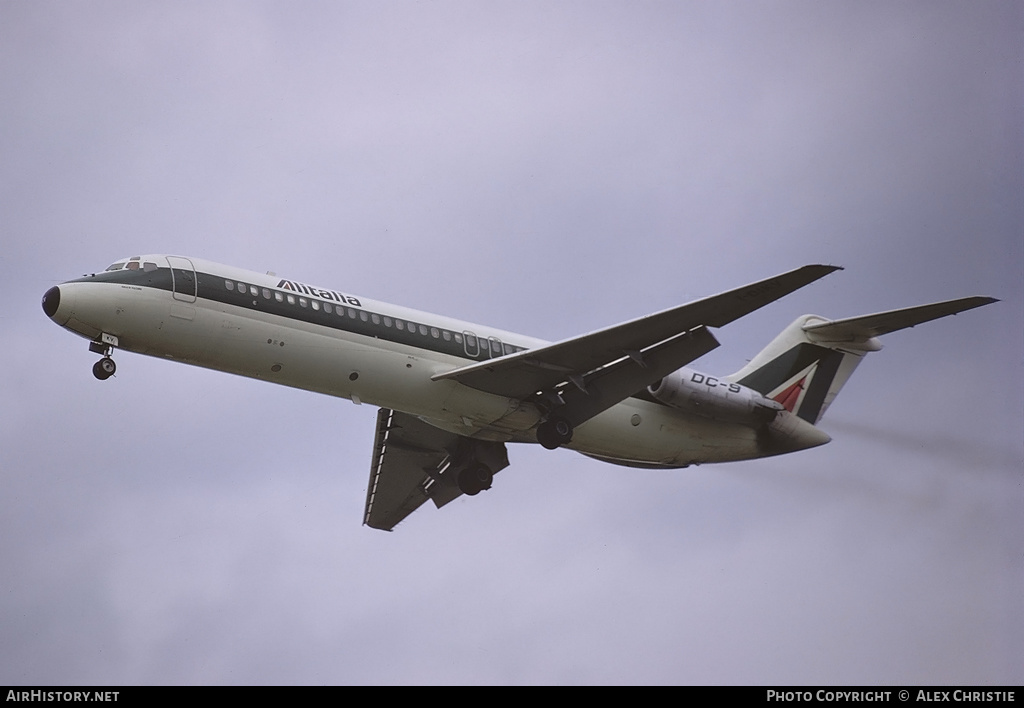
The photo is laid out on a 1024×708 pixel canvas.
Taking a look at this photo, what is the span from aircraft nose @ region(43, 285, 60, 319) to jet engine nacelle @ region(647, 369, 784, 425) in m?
12.2

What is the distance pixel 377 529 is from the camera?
2934cm

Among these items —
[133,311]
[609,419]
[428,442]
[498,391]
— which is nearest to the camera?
[133,311]

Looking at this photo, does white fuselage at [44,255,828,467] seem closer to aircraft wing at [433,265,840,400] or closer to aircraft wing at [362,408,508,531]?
aircraft wing at [433,265,840,400]

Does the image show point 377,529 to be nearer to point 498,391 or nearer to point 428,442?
point 428,442

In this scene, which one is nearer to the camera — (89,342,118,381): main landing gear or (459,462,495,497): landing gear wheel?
(89,342,118,381): main landing gear

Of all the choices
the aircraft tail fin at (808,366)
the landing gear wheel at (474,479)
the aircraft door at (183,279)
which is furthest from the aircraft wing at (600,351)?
the aircraft tail fin at (808,366)

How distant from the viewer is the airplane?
21.0 m

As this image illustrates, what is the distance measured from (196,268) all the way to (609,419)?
942cm

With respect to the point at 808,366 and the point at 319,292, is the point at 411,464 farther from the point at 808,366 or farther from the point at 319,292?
the point at 808,366

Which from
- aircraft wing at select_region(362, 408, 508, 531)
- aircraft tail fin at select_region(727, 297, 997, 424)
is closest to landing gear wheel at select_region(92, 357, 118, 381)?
aircraft wing at select_region(362, 408, 508, 531)

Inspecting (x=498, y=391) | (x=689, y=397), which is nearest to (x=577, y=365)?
(x=498, y=391)

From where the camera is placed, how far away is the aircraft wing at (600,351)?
851 inches

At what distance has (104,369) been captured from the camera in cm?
2080

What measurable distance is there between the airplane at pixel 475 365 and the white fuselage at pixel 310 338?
0.03m
